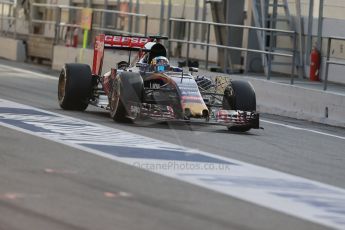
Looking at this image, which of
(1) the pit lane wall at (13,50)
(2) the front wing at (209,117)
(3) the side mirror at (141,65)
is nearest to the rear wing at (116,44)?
(3) the side mirror at (141,65)

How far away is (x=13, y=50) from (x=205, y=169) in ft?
86.8

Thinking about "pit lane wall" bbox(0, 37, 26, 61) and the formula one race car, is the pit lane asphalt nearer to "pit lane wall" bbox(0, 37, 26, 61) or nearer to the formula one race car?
the formula one race car

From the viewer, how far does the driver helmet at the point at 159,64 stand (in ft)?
55.6

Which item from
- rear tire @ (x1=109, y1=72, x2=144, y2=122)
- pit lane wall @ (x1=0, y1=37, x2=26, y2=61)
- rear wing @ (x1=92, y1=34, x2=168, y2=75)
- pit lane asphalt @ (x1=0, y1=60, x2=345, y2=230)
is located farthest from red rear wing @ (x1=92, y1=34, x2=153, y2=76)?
pit lane wall @ (x1=0, y1=37, x2=26, y2=61)

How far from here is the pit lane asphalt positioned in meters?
8.69

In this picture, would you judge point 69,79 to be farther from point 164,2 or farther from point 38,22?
point 38,22

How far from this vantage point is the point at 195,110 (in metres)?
15.7

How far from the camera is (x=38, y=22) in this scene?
124 ft

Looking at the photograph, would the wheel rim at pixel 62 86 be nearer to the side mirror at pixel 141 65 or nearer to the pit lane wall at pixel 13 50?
the side mirror at pixel 141 65

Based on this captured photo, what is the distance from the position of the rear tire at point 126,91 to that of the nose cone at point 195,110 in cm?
78

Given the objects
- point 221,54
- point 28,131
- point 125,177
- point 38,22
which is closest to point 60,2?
point 38,22

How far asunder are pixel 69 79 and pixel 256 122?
3.43 metres

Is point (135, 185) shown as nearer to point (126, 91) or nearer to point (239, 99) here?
point (126, 91)

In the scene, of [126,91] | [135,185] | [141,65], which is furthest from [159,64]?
[135,185]
